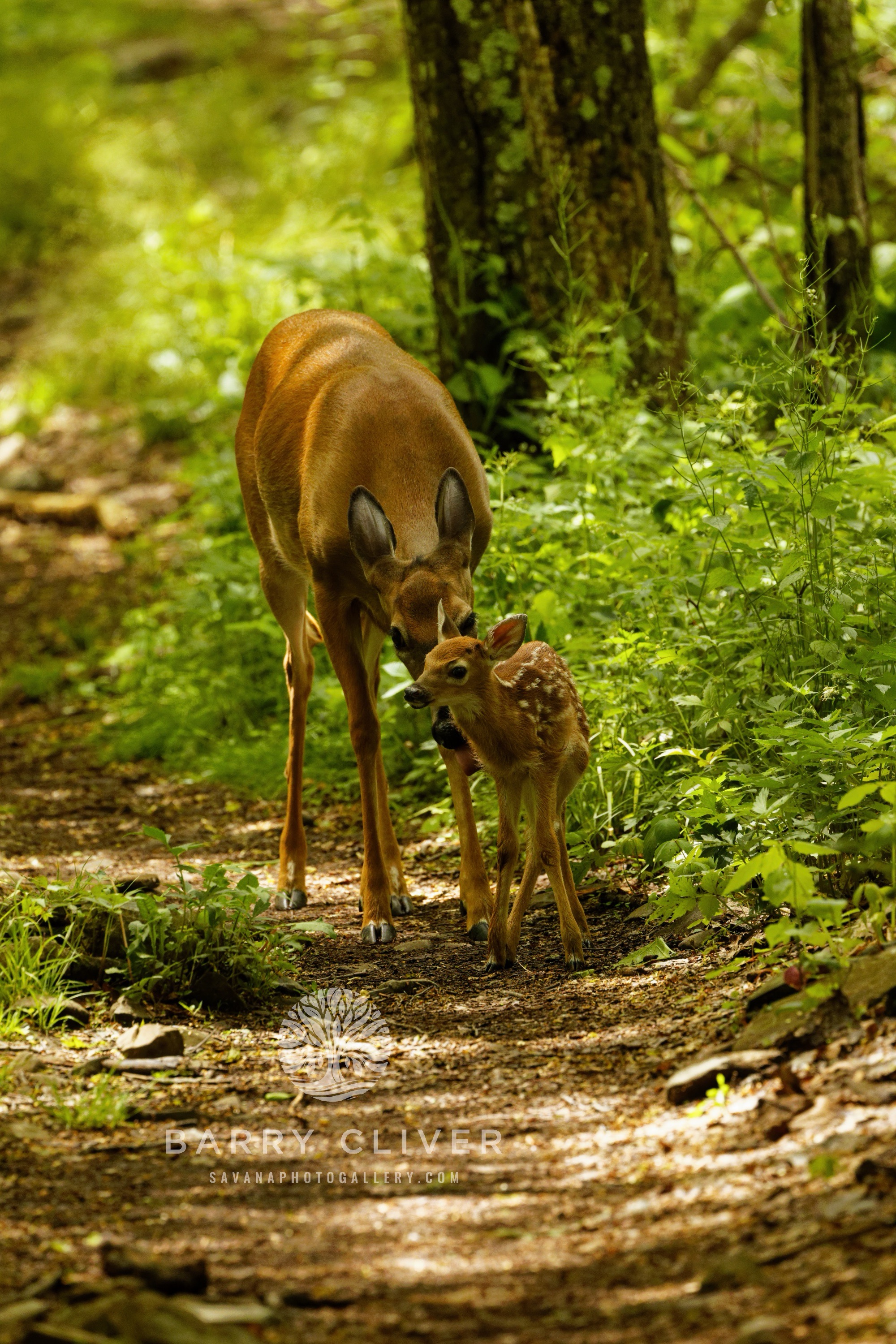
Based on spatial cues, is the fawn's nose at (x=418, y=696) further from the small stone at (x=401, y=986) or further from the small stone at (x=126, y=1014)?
the small stone at (x=126, y=1014)

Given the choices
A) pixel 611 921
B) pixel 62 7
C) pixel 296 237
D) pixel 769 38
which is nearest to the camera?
pixel 611 921

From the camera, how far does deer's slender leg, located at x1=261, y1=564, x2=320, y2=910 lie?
6.46 metres

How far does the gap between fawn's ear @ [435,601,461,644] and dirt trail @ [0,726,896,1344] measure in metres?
1.14

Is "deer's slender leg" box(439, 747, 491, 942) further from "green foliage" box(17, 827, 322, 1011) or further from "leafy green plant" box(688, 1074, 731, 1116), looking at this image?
"leafy green plant" box(688, 1074, 731, 1116)

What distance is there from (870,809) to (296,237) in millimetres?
12360

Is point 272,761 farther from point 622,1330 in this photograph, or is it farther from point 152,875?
point 622,1330

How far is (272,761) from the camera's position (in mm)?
8086

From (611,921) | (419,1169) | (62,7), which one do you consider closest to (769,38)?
(611,921)

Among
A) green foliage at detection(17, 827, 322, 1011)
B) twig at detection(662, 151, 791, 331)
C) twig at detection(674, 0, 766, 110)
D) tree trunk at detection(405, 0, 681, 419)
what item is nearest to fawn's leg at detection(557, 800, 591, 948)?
green foliage at detection(17, 827, 322, 1011)

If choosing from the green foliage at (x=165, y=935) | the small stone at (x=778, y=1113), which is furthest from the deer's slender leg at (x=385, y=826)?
the small stone at (x=778, y=1113)

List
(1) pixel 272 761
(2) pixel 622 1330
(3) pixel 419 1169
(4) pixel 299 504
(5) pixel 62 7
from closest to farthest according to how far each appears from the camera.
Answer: (2) pixel 622 1330, (3) pixel 419 1169, (4) pixel 299 504, (1) pixel 272 761, (5) pixel 62 7

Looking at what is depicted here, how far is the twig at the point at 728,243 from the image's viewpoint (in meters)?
8.62

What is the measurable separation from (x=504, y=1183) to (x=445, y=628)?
2.19 metres

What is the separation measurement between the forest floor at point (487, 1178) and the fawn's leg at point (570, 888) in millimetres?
110
